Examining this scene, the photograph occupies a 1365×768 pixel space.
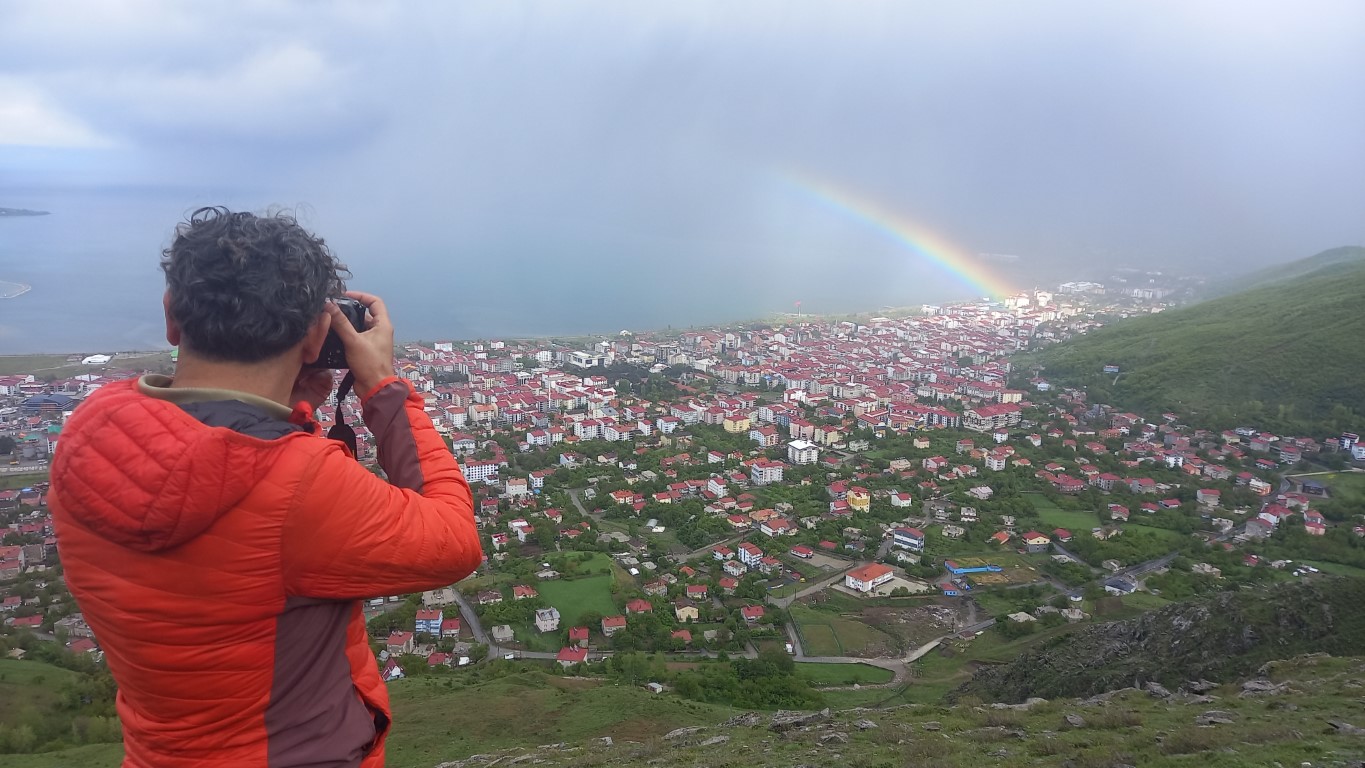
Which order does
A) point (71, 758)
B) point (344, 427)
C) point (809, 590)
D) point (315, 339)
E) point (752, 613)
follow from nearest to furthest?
point (315, 339) < point (344, 427) < point (71, 758) < point (752, 613) < point (809, 590)

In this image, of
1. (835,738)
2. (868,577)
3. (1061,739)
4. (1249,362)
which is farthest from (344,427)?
A: (1249,362)

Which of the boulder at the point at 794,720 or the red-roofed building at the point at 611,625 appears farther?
the red-roofed building at the point at 611,625

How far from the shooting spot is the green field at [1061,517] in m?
12.2

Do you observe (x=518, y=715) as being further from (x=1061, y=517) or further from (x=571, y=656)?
(x=1061, y=517)

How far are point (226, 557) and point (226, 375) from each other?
17 centimetres

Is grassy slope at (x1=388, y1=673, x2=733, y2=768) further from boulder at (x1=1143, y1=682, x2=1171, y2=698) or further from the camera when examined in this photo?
the camera

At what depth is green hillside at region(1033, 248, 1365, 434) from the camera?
17609 millimetres

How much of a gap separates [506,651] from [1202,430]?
1742 cm

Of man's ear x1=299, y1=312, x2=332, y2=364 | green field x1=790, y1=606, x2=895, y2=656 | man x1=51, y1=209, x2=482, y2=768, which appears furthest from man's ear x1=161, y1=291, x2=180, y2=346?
green field x1=790, y1=606, x2=895, y2=656

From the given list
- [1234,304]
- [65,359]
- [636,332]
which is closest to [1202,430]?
[1234,304]

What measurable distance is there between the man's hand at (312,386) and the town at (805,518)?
3.11 meters

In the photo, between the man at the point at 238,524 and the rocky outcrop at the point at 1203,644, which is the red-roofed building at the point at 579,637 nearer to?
the rocky outcrop at the point at 1203,644

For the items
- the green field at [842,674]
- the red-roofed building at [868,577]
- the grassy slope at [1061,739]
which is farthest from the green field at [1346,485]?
the grassy slope at [1061,739]

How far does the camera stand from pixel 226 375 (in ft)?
2.17
